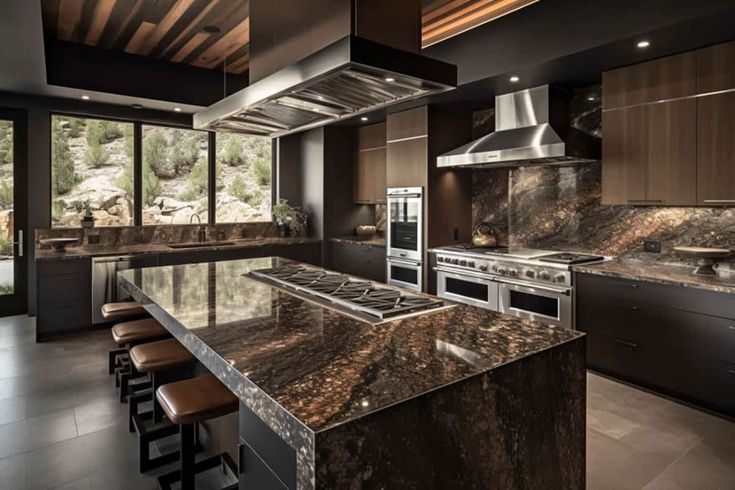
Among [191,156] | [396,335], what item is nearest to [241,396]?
[396,335]

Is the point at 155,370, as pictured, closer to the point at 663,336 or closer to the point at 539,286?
the point at 539,286

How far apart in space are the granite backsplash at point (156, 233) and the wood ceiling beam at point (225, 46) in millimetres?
2018

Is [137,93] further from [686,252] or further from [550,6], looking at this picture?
A: [686,252]

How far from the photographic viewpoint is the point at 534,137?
3.90 meters

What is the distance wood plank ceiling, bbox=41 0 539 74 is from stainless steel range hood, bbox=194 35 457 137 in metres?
1.37

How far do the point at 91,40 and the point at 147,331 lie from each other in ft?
10.7

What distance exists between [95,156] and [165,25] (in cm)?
213

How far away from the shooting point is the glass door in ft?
16.8

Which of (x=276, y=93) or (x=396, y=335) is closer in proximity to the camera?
(x=396, y=335)

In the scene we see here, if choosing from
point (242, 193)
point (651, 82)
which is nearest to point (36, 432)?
point (242, 193)

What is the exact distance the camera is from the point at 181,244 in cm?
571

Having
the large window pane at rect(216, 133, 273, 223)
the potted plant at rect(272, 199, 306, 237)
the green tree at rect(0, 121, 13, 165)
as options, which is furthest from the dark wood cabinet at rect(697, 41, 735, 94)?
the green tree at rect(0, 121, 13, 165)

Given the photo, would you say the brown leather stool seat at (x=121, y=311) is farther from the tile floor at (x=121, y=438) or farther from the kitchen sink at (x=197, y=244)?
the kitchen sink at (x=197, y=244)

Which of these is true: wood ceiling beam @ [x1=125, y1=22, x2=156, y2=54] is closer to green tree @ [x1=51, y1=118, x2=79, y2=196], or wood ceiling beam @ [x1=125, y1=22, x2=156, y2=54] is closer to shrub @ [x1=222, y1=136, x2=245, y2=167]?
green tree @ [x1=51, y1=118, x2=79, y2=196]
